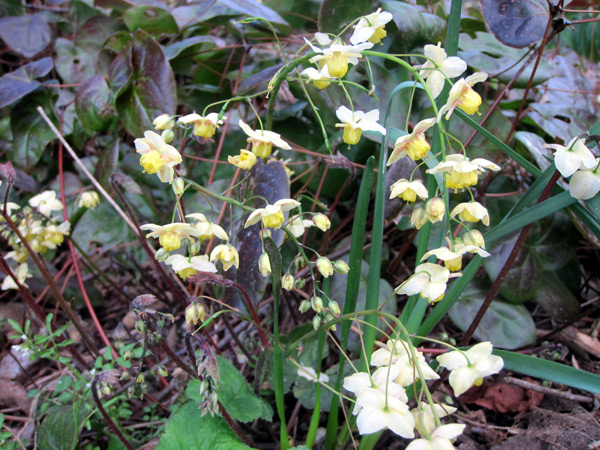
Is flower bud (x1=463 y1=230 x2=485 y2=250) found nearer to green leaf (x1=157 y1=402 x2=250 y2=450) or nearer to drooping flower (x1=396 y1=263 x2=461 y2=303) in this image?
drooping flower (x1=396 y1=263 x2=461 y2=303)

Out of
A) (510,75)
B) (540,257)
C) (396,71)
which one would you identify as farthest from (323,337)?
(510,75)

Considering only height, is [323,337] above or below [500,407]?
above

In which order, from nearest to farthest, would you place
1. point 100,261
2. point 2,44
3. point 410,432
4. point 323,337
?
point 410,432 < point 323,337 < point 100,261 < point 2,44

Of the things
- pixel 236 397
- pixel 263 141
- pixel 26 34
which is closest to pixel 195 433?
pixel 236 397

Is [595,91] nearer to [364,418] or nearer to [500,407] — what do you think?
[500,407]

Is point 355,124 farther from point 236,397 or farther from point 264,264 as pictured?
point 236,397

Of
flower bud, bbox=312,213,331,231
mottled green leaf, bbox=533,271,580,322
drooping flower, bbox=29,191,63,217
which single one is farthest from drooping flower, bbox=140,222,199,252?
mottled green leaf, bbox=533,271,580,322

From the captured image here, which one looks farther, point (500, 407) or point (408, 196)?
point (500, 407)
